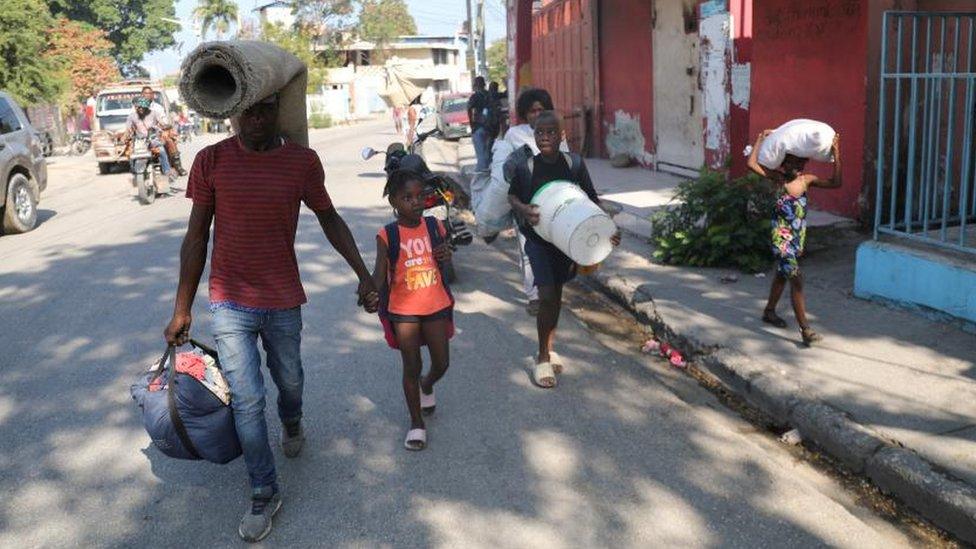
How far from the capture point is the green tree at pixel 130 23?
167ft

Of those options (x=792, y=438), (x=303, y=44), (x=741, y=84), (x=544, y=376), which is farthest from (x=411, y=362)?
(x=303, y=44)

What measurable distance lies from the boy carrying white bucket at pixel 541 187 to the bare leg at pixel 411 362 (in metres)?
1.03

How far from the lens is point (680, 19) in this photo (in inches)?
511

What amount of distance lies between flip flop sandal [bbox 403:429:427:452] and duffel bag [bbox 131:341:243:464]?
38.8 inches

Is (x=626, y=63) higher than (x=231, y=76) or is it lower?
higher

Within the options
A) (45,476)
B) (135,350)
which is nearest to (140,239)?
(135,350)

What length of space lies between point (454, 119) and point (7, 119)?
17957 mm

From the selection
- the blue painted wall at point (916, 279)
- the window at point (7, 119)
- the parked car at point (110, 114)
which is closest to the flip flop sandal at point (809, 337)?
the blue painted wall at point (916, 279)

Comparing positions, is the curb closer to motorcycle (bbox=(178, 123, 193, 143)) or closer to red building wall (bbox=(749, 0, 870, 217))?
red building wall (bbox=(749, 0, 870, 217))

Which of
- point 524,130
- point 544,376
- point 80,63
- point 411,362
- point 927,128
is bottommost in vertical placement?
point 544,376

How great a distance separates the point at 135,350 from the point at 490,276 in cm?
328

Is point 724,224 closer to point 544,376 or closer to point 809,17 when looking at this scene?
point 809,17

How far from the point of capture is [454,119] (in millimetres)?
29641

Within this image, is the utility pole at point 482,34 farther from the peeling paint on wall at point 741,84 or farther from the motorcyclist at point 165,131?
the peeling paint on wall at point 741,84
